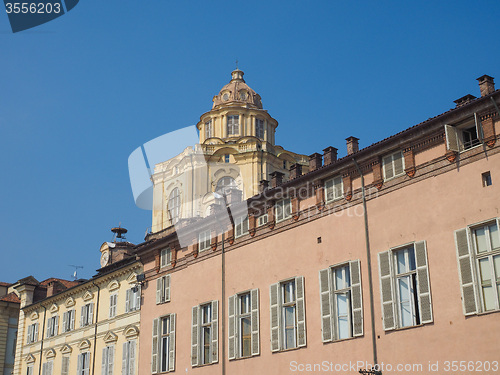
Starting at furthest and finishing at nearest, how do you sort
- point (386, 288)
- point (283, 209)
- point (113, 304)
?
point (113, 304) → point (283, 209) → point (386, 288)

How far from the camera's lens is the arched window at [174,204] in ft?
186

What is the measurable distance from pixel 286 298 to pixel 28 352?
2574 centimetres

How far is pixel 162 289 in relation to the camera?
32188 mm

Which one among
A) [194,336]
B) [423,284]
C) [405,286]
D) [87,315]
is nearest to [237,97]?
[87,315]

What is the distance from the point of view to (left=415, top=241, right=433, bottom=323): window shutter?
65.9 ft

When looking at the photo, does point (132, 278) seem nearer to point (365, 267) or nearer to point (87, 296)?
point (87, 296)

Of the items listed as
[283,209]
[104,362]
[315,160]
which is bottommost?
[104,362]

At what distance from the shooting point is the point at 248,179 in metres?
56.0

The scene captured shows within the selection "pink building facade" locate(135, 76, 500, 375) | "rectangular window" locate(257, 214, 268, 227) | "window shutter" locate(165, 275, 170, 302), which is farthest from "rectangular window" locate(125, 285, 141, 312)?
"rectangular window" locate(257, 214, 268, 227)

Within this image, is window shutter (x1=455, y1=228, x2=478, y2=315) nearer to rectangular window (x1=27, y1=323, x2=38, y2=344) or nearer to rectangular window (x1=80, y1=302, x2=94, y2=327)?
rectangular window (x1=80, y1=302, x2=94, y2=327)

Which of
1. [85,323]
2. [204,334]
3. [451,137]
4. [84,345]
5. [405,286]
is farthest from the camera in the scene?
[85,323]

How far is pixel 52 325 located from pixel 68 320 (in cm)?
242

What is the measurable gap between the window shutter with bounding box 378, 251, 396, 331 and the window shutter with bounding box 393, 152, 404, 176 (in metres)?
2.61

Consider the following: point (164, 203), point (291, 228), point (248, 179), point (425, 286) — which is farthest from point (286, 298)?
point (164, 203)
